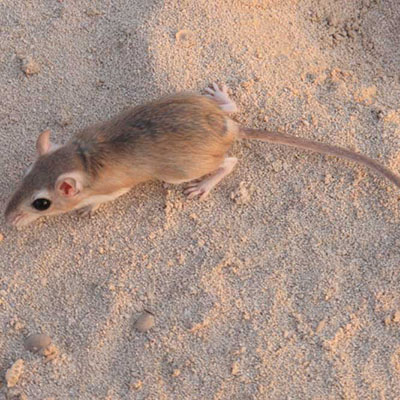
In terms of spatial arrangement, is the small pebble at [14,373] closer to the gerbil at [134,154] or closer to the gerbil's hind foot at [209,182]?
the gerbil at [134,154]

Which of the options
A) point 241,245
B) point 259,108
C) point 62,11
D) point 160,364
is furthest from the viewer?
point 62,11

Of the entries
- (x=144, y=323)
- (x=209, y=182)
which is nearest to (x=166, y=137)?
(x=209, y=182)

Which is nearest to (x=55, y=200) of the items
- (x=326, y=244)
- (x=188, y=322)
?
(x=188, y=322)

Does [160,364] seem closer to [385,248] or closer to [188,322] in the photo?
[188,322]

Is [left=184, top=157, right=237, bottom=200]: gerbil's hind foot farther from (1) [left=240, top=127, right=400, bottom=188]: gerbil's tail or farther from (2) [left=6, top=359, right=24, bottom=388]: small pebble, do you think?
(2) [left=6, top=359, right=24, bottom=388]: small pebble

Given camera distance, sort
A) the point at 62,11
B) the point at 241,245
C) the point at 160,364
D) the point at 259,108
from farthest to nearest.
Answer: the point at 62,11 < the point at 259,108 < the point at 241,245 < the point at 160,364

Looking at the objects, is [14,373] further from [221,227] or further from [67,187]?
[221,227]

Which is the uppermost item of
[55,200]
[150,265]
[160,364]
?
[55,200]

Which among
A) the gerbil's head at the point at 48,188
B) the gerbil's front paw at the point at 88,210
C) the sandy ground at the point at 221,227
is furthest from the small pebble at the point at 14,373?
the gerbil's front paw at the point at 88,210
